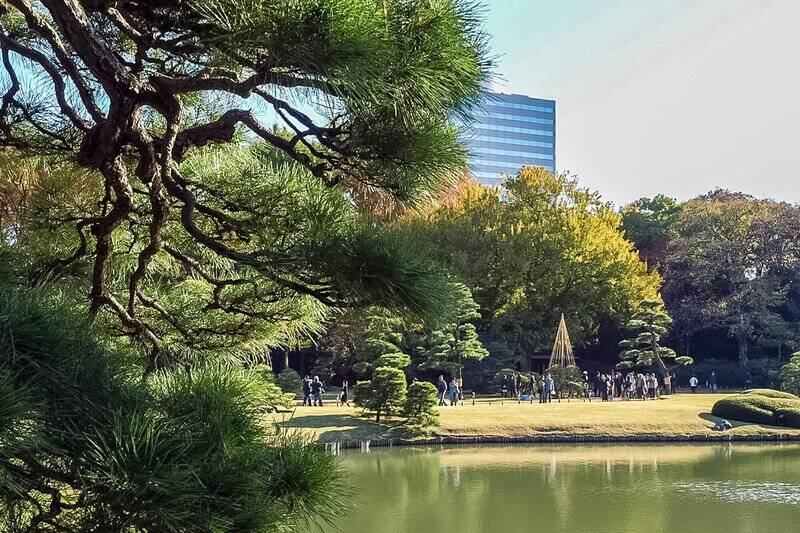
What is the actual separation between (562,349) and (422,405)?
23.9ft

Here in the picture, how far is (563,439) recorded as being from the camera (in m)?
14.9

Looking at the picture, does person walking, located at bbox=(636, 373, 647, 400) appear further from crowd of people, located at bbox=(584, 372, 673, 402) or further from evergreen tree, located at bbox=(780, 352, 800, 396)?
evergreen tree, located at bbox=(780, 352, 800, 396)

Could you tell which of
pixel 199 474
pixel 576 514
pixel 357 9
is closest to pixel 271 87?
pixel 357 9

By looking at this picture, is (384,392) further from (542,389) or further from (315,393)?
(542,389)

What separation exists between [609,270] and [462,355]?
17.6 ft

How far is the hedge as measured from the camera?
15.9 metres

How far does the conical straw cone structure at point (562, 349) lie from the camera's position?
69.1ft

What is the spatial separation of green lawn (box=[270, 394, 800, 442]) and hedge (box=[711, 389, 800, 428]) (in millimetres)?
284

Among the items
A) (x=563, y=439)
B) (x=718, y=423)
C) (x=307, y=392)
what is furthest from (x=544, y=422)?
(x=307, y=392)

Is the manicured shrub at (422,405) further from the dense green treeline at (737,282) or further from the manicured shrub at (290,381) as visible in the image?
the dense green treeline at (737,282)

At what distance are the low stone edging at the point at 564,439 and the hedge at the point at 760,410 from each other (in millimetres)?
589

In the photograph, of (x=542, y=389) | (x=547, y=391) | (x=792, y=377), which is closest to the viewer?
(x=547, y=391)

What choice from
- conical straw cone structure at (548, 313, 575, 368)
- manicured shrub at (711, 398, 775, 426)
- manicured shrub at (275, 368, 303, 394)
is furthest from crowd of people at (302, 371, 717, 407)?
manicured shrub at (711, 398, 775, 426)

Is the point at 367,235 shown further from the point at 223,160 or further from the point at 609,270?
the point at 609,270
